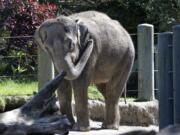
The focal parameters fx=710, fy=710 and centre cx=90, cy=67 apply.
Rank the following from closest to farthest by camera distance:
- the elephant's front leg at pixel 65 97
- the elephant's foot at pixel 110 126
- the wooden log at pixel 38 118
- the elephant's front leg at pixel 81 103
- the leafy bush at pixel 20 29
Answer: the wooden log at pixel 38 118, the elephant's front leg at pixel 81 103, the elephant's front leg at pixel 65 97, the elephant's foot at pixel 110 126, the leafy bush at pixel 20 29

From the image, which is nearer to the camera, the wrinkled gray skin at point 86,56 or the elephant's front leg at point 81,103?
the wrinkled gray skin at point 86,56

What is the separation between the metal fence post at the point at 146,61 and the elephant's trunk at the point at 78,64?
2566 mm

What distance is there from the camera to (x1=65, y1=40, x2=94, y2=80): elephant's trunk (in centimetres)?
743

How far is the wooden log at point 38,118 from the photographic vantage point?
5.85 meters

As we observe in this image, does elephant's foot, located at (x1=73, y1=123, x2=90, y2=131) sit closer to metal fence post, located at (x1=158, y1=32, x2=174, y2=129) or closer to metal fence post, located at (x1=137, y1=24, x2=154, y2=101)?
metal fence post, located at (x1=158, y1=32, x2=174, y2=129)

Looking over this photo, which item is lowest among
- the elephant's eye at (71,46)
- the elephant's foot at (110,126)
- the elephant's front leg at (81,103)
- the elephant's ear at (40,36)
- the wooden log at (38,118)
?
the elephant's foot at (110,126)

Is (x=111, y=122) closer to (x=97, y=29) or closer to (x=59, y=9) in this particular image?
(x=97, y=29)

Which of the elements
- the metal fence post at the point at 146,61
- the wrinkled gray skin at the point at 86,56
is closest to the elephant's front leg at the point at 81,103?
the wrinkled gray skin at the point at 86,56

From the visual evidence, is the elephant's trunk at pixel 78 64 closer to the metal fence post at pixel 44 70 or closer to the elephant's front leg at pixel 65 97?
the elephant's front leg at pixel 65 97

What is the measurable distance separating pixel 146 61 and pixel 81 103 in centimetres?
257

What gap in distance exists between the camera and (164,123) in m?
6.43

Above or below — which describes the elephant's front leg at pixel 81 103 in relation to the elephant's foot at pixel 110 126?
above

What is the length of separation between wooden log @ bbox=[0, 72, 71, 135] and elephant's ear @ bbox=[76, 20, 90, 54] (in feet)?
6.94

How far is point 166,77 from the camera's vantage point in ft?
21.0
